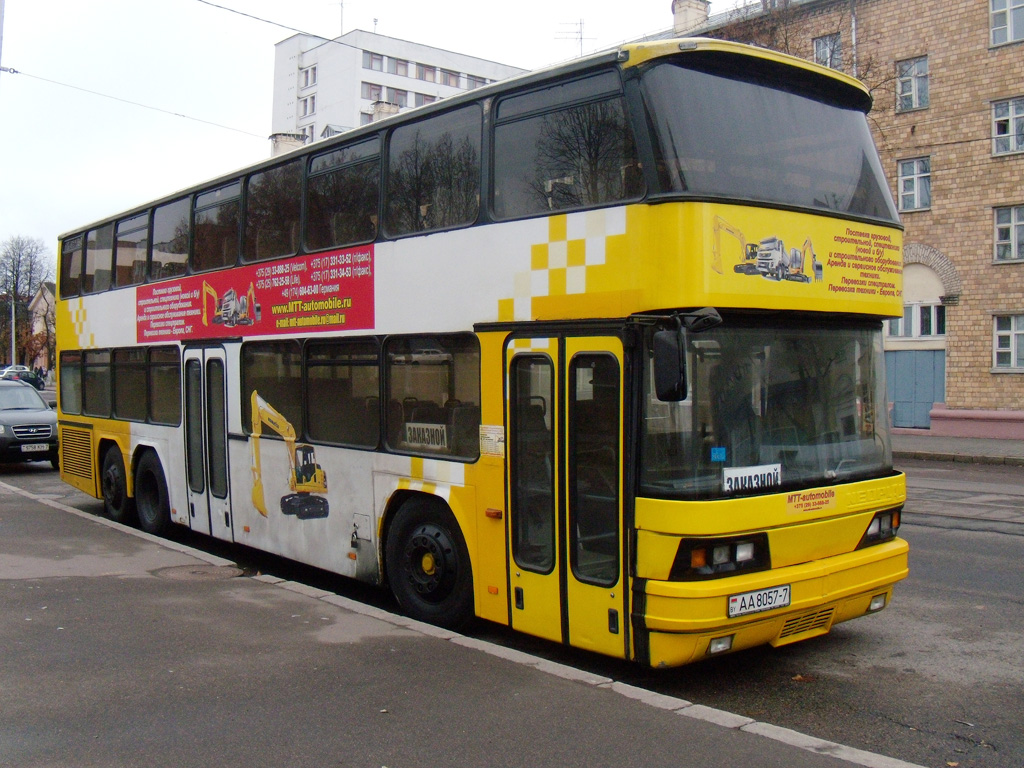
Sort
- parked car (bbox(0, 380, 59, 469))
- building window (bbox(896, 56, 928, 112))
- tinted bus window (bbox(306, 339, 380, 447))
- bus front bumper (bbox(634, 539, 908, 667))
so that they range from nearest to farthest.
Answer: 1. bus front bumper (bbox(634, 539, 908, 667))
2. tinted bus window (bbox(306, 339, 380, 447))
3. parked car (bbox(0, 380, 59, 469))
4. building window (bbox(896, 56, 928, 112))

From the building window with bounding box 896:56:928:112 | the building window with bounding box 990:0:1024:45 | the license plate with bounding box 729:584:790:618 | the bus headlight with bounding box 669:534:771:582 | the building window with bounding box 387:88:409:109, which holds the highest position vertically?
the building window with bounding box 387:88:409:109

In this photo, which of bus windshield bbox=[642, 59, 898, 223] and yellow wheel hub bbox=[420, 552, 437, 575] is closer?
bus windshield bbox=[642, 59, 898, 223]

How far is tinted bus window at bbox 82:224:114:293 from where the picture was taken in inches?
506

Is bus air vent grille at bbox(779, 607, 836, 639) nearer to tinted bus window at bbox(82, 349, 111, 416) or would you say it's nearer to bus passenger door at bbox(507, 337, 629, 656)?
bus passenger door at bbox(507, 337, 629, 656)

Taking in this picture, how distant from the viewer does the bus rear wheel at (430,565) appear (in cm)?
694

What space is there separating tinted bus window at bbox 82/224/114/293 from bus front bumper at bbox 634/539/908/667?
9.88 meters

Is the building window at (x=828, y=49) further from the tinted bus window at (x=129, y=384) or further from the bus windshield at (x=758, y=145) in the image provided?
the bus windshield at (x=758, y=145)

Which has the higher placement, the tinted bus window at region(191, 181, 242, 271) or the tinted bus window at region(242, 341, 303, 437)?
the tinted bus window at region(191, 181, 242, 271)

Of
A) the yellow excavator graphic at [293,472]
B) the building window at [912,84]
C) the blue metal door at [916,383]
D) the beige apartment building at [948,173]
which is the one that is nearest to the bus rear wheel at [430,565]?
the yellow excavator graphic at [293,472]

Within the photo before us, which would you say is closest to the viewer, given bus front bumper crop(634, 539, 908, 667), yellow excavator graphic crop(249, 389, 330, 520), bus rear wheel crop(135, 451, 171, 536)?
bus front bumper crop(634, 539, 908, 667)

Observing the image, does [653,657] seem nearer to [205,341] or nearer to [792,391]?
[792,391]

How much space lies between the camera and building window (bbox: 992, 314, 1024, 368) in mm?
28453

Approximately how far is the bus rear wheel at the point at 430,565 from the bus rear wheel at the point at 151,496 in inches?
191

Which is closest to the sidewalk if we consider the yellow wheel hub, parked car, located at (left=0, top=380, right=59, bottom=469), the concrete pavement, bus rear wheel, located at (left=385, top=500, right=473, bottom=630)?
bus rear wheel, located at (left=385, top=500, right=473, bottom=630)
